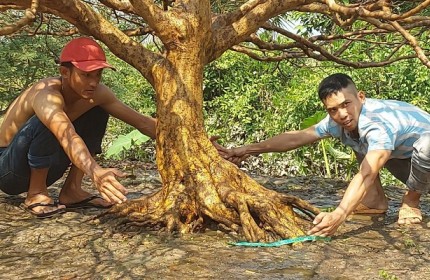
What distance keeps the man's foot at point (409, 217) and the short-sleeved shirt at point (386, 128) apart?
0.31 metres

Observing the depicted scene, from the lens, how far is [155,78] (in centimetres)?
335

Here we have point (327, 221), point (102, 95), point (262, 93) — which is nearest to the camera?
point (327, 221)

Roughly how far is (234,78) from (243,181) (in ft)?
21.6

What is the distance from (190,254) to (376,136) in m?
1.13

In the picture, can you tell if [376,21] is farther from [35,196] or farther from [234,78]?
[234,78]

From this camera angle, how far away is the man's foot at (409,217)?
10.8ft

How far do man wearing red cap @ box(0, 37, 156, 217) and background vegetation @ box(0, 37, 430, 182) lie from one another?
12.2 ft

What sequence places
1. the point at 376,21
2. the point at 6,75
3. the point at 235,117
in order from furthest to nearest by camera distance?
the point at 235,117 → the point at 6,75 → the point at 376,21

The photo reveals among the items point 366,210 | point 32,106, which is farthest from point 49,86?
point 366,210

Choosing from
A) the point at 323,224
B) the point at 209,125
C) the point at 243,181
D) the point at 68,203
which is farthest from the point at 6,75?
the point at 323,224

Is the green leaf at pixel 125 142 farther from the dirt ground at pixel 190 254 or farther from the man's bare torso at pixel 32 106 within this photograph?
the dirt ground at pixel 190 254

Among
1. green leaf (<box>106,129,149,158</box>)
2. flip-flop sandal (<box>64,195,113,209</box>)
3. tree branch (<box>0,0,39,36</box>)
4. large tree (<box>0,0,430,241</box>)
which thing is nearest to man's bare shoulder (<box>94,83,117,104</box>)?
large tree (<box>0,0,430,241</box>)

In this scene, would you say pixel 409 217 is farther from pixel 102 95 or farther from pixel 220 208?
pixel 102 95

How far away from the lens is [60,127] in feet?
9.83
